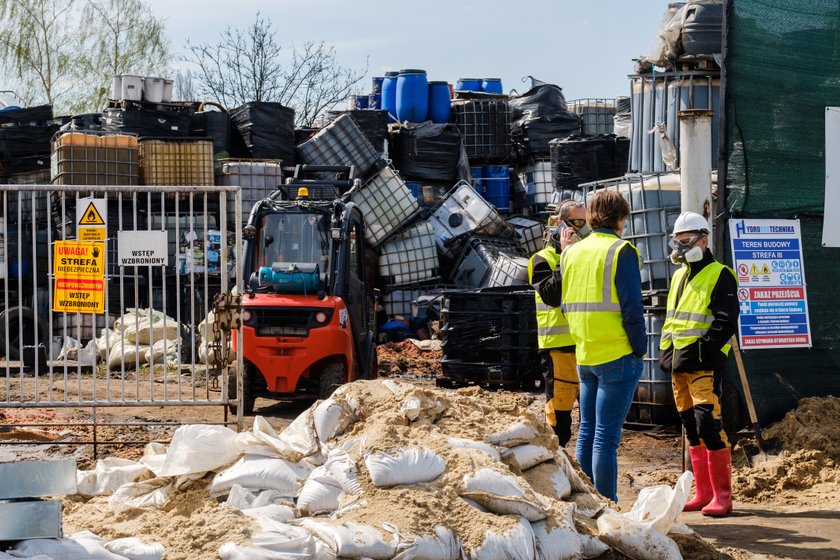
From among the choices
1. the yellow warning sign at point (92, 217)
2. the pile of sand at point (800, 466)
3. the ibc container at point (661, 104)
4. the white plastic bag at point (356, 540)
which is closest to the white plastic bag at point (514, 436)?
the white plastic bag at point (356, 540)

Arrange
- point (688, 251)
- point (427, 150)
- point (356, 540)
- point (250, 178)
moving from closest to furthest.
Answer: point (356, 540)
point (688, 251)
point (250, 178)
point (427, 150)

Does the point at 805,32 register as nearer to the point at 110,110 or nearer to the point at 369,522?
the point at 369,522

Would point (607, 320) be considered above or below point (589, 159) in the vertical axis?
below

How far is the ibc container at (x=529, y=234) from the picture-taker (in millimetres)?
18594

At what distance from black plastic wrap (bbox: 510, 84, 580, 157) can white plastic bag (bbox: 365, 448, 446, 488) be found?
14710mm

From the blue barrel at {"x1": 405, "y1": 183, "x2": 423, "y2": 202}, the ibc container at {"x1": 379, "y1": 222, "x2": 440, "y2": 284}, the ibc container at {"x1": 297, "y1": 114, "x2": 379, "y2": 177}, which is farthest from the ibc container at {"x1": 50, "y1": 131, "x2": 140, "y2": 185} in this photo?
the blue barrel at {"x1": 405, "y1": 183, "x2": 423, "y2": 202}

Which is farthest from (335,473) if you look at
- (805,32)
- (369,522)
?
(805,32)

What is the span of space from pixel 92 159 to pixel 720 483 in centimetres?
1139

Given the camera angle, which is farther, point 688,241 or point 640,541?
point 688,241

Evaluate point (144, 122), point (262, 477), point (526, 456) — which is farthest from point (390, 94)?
point (262, 477)

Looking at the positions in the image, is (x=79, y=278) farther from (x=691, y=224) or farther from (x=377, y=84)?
(x=377, y=84)

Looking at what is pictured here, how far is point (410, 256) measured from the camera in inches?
700

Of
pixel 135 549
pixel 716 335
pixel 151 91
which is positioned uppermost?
pixel 151 91

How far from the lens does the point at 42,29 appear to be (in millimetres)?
33000
